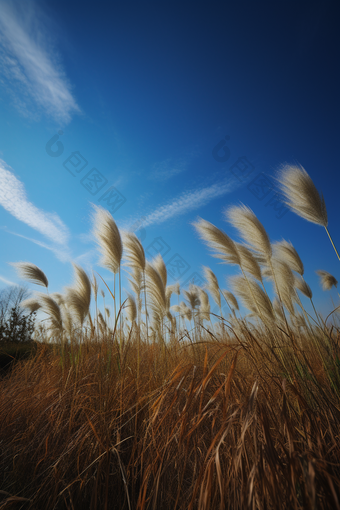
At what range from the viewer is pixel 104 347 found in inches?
134

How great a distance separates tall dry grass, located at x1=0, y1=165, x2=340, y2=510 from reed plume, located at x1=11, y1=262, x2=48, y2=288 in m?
1.48

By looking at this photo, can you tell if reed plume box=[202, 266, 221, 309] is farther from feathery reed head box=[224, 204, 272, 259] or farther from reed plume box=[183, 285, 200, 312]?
feathery reed head box=[224, 204, 272, 259]

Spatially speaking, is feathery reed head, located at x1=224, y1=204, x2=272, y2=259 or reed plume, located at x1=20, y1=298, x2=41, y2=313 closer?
feathery reed head, located at x1=224, y1=204, x2=272, y2=259

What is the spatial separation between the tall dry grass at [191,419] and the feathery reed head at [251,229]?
0.01 meters

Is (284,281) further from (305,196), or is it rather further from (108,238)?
(108,238)

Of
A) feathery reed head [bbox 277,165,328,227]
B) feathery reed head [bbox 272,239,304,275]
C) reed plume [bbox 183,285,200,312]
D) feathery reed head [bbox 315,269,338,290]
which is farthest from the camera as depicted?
feathery reed head [bbox 315,269,338,290]

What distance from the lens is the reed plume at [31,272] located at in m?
4.59

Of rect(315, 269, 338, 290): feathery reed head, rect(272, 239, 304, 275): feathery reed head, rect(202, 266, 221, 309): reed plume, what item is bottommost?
rect(272, 239, 304, 275): feathery reed head

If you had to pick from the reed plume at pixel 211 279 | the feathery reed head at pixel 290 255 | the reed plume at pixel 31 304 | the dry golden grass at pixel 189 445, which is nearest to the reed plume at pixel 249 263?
the feathery reed head at pixel 290 255

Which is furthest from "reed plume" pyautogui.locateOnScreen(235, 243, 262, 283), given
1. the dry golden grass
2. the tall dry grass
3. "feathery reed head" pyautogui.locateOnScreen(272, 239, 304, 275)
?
the dry golden grass

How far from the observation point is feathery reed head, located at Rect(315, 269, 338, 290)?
7929mm

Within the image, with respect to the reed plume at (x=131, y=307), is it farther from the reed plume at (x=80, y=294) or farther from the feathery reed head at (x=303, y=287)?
the feathery reed head at (x=303, y=287)

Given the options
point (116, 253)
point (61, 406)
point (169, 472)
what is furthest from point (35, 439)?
point (116, 253)

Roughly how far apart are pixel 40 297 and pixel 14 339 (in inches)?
247
